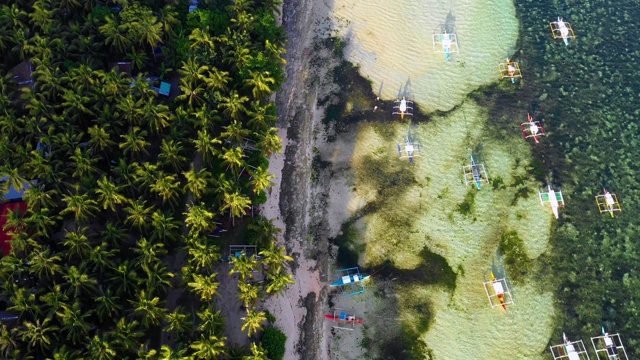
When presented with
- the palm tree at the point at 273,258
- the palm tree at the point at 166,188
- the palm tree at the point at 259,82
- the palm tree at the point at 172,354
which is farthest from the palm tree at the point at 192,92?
the palm tree at the point at 172,354

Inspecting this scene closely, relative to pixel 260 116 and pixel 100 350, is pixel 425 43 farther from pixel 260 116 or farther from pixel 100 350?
pixel 100 350

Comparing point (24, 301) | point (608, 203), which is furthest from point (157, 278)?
point (608, 203)

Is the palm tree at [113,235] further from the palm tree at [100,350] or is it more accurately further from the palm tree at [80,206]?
the palm tree at [100,350]

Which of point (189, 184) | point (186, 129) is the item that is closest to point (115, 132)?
point (186, 129)

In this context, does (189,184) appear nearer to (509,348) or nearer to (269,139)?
(269,139)

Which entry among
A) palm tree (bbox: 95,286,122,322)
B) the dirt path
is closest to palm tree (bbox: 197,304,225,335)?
palm tree (bbox: 95,286,122,322)

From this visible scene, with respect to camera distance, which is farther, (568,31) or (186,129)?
(568,31)
